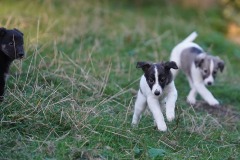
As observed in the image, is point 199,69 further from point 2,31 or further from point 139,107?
point 2,31

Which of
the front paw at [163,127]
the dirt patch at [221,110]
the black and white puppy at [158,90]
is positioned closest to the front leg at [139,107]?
the black and white puppy at [158,90]

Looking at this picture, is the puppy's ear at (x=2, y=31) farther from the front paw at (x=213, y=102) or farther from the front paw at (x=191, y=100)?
the front paw at (x=213, y=102)

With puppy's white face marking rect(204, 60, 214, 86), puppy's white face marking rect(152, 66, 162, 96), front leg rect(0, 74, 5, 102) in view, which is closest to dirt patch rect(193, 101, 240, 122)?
puppy's white face marking rect(204, 60, 214, 86)

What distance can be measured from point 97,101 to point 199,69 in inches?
95.1

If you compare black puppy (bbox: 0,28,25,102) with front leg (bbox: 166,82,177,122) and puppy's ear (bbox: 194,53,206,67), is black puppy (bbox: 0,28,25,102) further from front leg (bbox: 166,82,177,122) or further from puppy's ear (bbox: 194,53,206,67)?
puppy's ear (bbox: 194,53,206,67)

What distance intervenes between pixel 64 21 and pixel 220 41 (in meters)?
3.81

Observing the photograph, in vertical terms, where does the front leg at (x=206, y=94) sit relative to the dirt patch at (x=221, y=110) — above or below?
above

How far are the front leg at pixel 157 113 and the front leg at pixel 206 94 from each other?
91.8 inches

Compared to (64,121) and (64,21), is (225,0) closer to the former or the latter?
(64,21)

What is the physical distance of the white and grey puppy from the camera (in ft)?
30.5

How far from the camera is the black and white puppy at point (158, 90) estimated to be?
6945 mm

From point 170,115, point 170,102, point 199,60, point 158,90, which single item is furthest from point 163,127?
point 199,60

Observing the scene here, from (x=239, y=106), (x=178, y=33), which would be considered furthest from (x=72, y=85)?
(x=178, y=33)

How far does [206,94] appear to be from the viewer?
934cm
